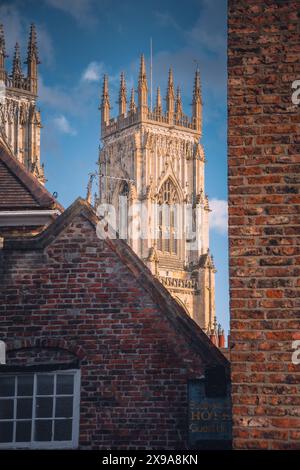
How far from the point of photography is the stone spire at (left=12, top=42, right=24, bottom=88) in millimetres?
70400

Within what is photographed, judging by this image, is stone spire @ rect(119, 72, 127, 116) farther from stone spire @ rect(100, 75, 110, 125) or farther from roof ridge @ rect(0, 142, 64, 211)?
roof ridge @ rect(0, 142, 64, 211)

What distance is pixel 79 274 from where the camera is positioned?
1073 centimetres

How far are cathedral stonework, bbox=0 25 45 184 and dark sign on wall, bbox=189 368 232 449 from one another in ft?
181

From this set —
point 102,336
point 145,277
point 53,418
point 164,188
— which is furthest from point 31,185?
point 164,188

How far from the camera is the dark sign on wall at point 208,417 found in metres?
10.0

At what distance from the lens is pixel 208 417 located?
10.1 m

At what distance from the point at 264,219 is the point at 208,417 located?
4421 mm

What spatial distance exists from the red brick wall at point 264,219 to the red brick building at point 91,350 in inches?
165

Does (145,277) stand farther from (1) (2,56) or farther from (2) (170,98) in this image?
(2) (170,98)

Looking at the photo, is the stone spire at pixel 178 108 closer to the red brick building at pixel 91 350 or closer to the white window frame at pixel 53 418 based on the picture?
the red brick building at pixel 91 350

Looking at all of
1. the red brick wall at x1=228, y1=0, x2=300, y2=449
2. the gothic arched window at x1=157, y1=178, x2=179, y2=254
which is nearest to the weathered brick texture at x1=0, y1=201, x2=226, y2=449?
the red brick wall at x1=228, y1=0, x2=300, y2=449

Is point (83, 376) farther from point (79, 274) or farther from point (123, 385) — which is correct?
point (79, 274)

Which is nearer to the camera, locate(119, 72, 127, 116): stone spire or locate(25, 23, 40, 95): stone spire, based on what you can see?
locate(25, 23, 40, 95): stone spire

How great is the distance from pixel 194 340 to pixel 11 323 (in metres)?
2.12
